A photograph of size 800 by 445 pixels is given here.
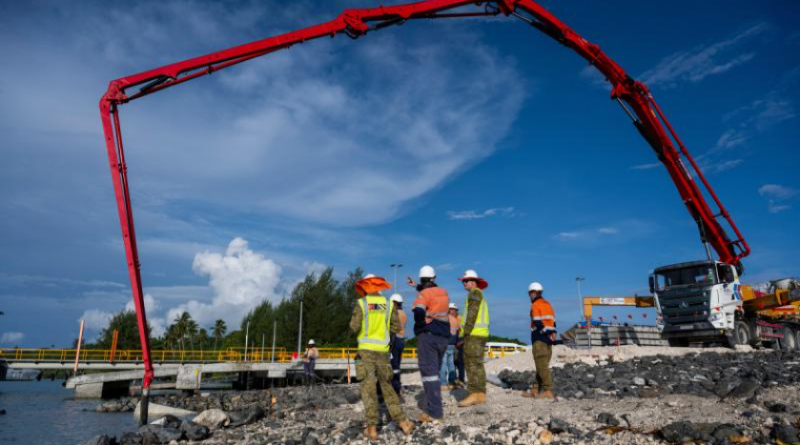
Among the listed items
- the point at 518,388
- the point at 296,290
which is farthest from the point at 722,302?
the point at 296,290

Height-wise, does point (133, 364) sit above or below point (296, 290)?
below

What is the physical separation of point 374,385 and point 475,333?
Result: 2.21 metres

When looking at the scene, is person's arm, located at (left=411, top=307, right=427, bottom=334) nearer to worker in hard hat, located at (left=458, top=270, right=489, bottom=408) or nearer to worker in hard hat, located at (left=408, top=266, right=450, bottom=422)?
worker in hard hat, located at (left=408, top=266, right=450, bottom=422)

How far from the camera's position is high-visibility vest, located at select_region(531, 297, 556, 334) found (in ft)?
27.9

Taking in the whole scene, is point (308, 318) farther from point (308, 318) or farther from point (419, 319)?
point (419, 319)

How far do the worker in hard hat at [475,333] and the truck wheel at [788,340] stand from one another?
19.5 meters

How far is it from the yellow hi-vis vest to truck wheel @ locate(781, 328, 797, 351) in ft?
71.9

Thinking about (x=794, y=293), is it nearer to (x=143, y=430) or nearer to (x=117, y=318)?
(x=143, y=430)

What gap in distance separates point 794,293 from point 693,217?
409 cm

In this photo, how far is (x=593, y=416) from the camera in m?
6.46

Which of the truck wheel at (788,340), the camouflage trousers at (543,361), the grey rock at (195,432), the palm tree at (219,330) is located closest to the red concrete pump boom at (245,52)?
the grey rock at (195,432)

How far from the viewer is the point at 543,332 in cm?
850

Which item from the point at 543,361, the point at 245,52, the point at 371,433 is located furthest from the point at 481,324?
the point at 245,52

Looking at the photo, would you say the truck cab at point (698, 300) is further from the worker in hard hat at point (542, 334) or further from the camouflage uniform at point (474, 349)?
the camouflage uniform at point (474, 349)
